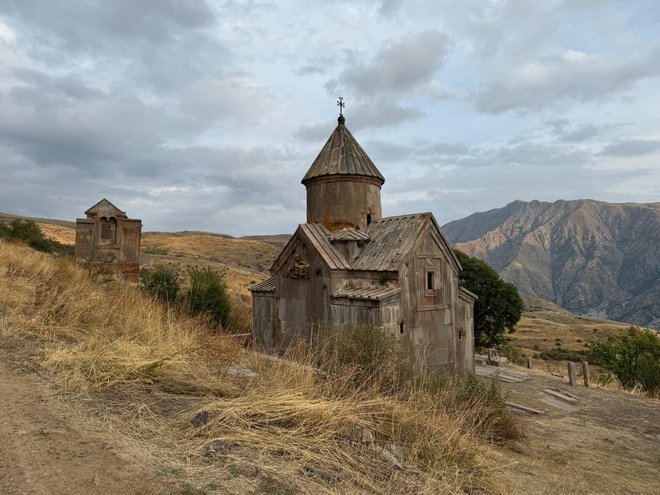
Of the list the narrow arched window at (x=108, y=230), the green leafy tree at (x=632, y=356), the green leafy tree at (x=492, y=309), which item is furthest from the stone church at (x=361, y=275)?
the green leafy tree at (x=492, y=309)

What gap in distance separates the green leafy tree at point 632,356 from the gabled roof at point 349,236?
37.8 ft

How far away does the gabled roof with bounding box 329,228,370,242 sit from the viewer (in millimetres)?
10785

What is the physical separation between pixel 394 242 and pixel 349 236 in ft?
3.89

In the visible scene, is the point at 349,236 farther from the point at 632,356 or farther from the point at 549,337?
the point at 549,337

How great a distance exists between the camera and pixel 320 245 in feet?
35.6

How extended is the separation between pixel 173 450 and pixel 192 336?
2.42 metres

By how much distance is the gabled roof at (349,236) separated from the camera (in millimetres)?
10785

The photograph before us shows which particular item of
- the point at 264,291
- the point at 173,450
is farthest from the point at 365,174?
the point at 173,450

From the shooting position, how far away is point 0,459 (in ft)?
7.86

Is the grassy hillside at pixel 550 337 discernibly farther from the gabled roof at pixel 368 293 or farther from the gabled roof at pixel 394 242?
the gabled roof at pixel 368 293

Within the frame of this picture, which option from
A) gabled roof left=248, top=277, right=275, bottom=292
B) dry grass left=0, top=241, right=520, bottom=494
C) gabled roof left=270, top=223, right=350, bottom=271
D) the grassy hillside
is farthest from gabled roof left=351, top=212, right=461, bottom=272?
the grassy hillside

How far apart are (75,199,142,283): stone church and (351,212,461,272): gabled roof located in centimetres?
834

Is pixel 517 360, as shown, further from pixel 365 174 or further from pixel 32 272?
pixel 32 272

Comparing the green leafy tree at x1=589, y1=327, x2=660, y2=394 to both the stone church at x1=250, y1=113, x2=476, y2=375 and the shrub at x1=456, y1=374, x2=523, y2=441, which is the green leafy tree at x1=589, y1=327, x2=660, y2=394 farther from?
the shrub at x1=456, y1=374, x2=523, y2=441
